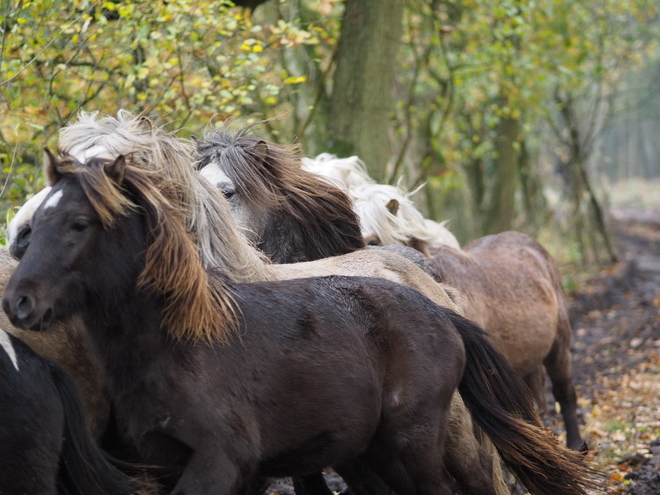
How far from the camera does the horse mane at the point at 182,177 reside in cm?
434

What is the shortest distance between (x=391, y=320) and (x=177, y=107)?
4188 mm

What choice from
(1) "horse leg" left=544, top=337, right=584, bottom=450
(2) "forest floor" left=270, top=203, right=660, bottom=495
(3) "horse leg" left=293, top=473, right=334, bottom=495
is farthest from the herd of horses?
(1) "horse leg" left=544, top=337, right=584, bottom=450

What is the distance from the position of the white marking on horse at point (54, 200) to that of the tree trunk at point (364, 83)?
5905 mm

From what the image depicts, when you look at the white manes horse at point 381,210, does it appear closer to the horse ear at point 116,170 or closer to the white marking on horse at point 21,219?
the white marking on horse at point 21,219

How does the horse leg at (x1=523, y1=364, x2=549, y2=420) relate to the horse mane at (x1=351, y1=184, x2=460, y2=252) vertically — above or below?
below

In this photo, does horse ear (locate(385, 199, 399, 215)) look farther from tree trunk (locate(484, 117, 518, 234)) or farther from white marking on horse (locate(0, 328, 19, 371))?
tree trunk (locate(484, 117, 518, 234))

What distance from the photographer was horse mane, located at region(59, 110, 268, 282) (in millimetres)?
4340

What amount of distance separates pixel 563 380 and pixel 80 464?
6079 mm

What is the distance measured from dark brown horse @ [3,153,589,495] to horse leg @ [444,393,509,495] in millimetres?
235

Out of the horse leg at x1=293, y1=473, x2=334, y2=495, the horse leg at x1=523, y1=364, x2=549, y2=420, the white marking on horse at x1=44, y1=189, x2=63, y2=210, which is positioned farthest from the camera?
the horse leg at x1=523, y1=364, x2=549, y2=420

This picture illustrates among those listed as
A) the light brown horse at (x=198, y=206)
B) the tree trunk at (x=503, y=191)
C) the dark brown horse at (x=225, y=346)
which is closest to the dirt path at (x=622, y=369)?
the light brown horse at (x=198, y=206)

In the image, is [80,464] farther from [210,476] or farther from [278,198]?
[278,198]

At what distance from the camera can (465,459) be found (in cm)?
447

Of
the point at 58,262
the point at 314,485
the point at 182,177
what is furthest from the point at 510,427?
the point at 58,262
